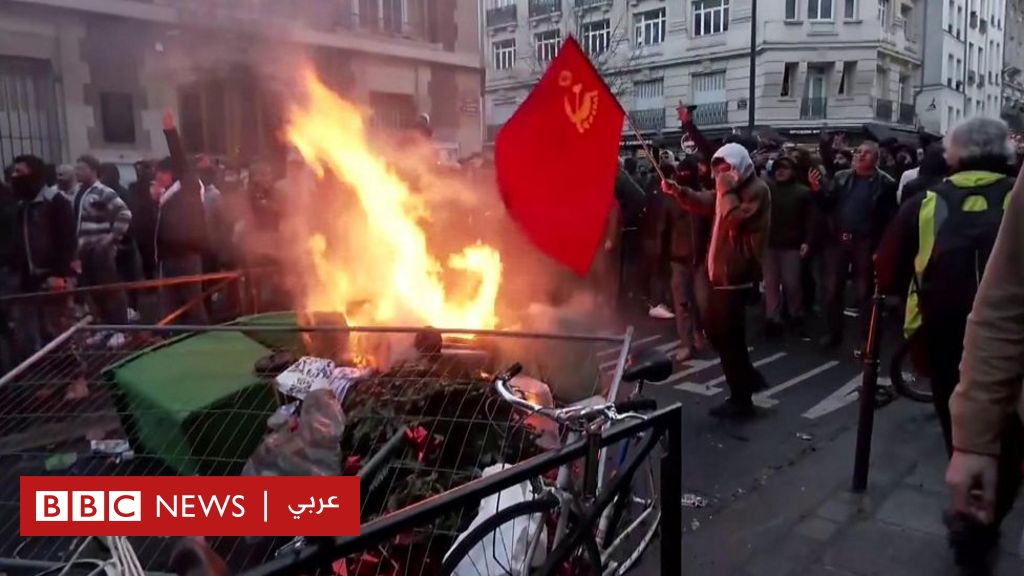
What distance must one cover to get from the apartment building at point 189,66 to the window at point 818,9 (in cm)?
2843

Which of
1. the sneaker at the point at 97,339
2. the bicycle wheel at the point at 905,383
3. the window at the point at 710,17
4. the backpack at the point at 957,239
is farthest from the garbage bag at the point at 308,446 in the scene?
the window at the point at 710,17

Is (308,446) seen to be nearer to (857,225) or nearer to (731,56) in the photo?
(857,225)

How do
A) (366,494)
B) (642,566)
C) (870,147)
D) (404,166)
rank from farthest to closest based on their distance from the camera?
(870,147) < (404,166) < (642,566) < (366,494)

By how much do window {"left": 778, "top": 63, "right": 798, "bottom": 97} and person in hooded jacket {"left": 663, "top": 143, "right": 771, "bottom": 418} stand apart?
30.8 meters

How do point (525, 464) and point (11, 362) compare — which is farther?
point (11, 362)

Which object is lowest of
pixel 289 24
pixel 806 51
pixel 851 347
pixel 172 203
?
pixel 851 347

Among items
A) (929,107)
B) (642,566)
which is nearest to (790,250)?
(642,566)

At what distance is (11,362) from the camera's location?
6.62 meters

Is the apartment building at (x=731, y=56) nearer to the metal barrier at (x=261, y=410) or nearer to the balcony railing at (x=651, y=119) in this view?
the balcony railing at (x=651, y=119)

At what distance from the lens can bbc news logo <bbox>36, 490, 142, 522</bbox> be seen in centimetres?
227

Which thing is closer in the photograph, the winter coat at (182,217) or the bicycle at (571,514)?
the bicycle at (571,514)

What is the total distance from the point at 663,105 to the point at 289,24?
100 feet

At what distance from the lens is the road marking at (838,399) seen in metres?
5.86

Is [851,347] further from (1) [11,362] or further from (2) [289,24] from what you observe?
(1) [11,362]
